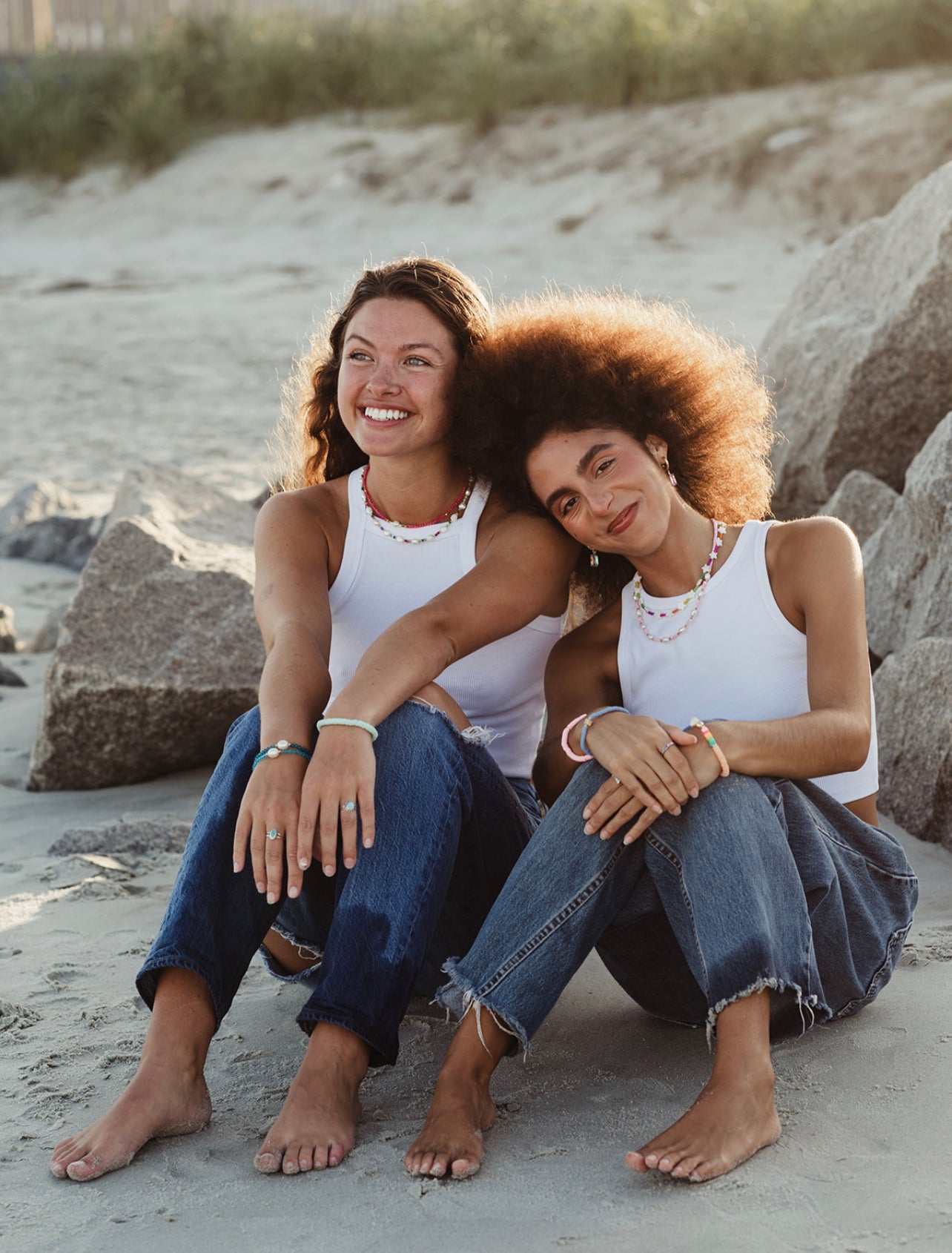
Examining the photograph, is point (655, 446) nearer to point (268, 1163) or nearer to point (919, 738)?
point (919, 738)

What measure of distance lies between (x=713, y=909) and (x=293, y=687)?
0.86 m

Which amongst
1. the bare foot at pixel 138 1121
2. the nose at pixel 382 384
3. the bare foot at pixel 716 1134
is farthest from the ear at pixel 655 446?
the bare foot at pixel 138 1121

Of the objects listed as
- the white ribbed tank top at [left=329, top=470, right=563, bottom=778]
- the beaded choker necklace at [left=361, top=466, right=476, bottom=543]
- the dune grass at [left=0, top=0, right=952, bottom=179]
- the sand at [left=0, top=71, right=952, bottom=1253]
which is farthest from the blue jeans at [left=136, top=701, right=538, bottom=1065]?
the dune grass at [left=0, top=0, right=952, bottom=179]

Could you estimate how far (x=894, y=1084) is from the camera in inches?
87.8

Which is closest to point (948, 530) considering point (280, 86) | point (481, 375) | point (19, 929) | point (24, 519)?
point (481, 375)

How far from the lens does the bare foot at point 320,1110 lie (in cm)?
213

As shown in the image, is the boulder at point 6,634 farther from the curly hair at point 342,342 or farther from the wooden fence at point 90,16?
the wooden fence at point 90,16

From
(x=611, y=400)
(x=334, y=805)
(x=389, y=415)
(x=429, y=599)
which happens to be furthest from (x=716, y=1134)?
(x=389, y=415)

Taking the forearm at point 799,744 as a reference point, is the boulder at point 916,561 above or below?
above

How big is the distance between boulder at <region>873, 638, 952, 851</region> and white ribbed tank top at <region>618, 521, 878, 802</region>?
75 cm

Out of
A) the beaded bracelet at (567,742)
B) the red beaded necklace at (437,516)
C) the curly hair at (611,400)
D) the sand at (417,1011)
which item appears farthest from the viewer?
the red beaded necklace at (437,516)

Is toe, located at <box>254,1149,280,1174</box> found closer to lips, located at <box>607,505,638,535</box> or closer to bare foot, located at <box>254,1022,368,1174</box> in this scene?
bare foot, located at <box>254,1022,368,1174</box>

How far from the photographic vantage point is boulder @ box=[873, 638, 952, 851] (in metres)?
3.27

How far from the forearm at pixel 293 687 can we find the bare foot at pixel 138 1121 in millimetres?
579
